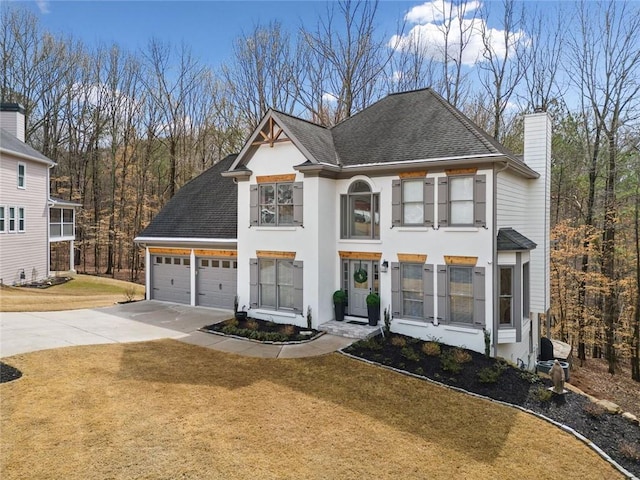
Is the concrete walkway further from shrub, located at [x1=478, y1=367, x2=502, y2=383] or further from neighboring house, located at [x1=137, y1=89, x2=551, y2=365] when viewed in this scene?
shrub, located at [x1=478, y1=367, x2=502, y2=383]

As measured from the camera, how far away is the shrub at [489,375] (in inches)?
396

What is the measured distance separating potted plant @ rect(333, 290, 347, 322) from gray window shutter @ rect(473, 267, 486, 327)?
4439 mm

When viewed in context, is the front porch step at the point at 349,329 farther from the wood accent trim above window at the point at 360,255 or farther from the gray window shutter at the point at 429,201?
the gray window shutter at the point at 429,201

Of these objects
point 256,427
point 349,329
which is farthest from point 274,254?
point 256,427

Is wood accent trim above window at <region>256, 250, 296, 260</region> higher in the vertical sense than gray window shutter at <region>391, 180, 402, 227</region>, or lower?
lower

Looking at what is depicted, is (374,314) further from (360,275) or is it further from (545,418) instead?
(545,418)

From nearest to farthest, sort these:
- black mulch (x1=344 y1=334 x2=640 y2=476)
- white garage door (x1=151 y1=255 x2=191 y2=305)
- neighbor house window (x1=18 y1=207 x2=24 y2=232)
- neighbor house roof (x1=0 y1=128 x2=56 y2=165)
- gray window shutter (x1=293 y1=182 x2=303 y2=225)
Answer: black mulch (x1=344 y1=334 x2=640 y2=476)
gray window shutter (x1=293 y1=182 x2=303 y2=225)
white garage door (x1=151 y1=255 x2=191 y2=305)
neighbor house roof (x1=0 y1=128 x2=56 y2=165)
neighbor house window (x1=18 y1=207 x2=24 y2=232)

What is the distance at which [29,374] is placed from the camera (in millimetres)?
9258

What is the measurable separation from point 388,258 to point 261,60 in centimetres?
2042

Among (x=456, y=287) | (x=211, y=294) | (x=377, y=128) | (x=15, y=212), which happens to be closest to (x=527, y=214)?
(x=456, y=287)

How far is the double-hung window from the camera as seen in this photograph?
46.7 ft

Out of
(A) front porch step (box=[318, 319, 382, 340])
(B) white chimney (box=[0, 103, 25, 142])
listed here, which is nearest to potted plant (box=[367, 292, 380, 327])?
(A) front porch step (box=[318, 319, 382, 340])

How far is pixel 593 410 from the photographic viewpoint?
9.38m

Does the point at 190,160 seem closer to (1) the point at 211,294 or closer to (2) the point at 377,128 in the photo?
(1) the point at 211,294
